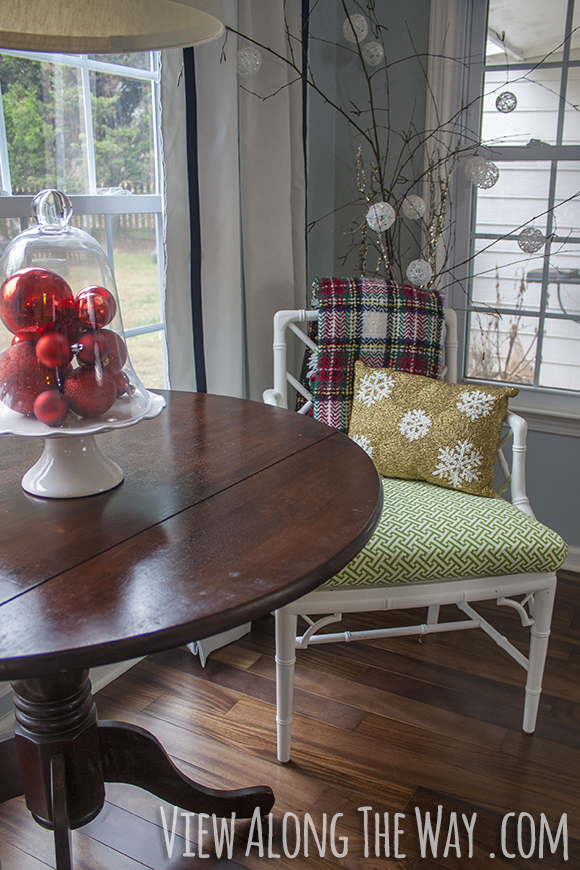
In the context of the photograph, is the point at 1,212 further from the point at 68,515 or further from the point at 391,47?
the point at 391,47

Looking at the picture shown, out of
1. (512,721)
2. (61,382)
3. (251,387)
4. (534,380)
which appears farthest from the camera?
(534,380)

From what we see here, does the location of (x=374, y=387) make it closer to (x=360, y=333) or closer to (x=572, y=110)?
(x=360, y=333)

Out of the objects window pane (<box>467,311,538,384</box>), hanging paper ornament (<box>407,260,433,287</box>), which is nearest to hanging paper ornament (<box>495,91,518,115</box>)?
hanging paper ornament (<box>407,260,433,287</box>)

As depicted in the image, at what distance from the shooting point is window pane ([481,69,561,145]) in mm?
2203

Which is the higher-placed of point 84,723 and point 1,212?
point 1,212

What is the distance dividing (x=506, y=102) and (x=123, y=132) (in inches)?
45.9

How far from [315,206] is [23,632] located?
203cm

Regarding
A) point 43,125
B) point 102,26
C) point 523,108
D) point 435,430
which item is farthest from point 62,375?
point 523,108

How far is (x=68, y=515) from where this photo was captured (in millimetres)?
944

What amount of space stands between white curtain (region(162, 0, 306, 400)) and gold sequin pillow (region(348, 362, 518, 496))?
0.47m

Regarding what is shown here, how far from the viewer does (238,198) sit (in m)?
1.91

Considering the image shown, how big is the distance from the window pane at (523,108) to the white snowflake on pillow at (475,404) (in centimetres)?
106

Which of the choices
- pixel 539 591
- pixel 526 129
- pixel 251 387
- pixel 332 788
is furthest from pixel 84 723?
pixel 526 129

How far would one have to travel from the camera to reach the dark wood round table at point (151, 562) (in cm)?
72
